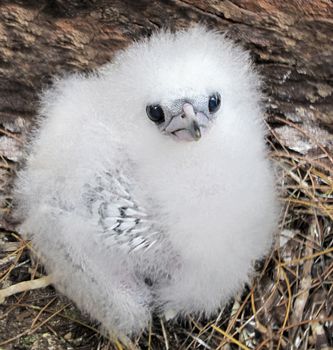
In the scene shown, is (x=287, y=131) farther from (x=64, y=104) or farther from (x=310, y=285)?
(x=64, y=104)

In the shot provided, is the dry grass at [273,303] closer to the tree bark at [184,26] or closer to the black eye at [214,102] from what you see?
the tree bark at [184,26]

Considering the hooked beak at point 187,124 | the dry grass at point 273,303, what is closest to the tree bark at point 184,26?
the dry grass at point 273,303

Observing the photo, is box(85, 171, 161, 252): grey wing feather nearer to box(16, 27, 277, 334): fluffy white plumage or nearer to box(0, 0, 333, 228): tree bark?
box(16, 27, 277, 334): fluffy white plumage

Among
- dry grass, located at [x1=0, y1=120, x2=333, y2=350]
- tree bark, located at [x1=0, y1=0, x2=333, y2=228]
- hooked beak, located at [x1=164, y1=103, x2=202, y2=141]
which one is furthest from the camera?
tree bark, located at [x1=0, y1=0, x2=333, y2=228]

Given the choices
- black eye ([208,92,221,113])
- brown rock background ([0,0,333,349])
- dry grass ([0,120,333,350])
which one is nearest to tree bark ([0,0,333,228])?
brown rock background ([0,0,333,349])

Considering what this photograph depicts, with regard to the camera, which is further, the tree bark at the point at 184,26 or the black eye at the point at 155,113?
the tree bark at the point at 184,26
